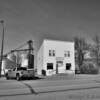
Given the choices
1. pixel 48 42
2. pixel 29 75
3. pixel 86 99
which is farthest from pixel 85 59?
pixel 86 99

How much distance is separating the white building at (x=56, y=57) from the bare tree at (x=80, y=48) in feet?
37.1

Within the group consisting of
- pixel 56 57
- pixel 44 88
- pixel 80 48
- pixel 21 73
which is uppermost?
pixel 80 48

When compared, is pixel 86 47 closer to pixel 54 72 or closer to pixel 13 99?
pixel 54 72

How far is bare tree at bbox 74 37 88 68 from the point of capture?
4050 centimetres

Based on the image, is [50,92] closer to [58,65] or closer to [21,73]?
[21,73]

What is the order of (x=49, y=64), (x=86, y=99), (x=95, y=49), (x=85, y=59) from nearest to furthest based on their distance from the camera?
(x=86, y=99), (x=49, y=64), (x=95, y=49), (x=85, y=59)

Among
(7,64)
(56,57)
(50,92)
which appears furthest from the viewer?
(7,64)

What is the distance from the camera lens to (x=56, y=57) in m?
29.0

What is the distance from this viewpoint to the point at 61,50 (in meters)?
29.6

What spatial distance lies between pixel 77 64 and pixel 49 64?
15294 mm

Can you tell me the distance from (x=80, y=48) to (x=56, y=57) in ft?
47.5

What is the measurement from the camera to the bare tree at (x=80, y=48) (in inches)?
1594

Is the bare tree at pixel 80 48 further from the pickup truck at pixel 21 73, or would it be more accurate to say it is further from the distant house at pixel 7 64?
the distant house at pixel 7 64

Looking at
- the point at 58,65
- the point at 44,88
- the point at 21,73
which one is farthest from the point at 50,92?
the point at 58,65
